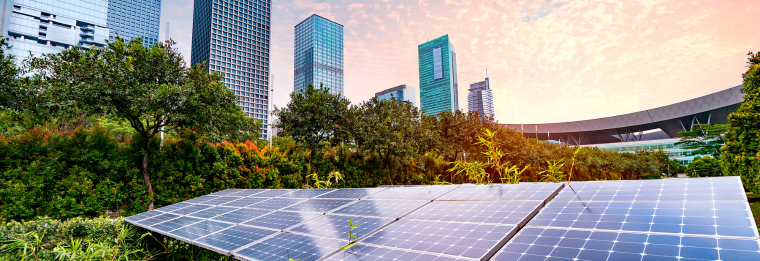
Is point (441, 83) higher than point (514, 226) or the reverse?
higher

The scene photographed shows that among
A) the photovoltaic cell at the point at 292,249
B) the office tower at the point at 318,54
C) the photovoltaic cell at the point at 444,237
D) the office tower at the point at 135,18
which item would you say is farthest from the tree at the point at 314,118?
the office tower at the point at 135,18

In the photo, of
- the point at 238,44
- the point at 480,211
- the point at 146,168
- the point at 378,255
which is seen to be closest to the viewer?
the point at 378,255

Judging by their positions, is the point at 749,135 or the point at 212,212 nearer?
the point at 212,212

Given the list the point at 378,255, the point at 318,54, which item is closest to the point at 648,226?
the point at 378,255

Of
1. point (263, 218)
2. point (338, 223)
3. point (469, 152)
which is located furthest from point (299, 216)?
point (469, 152)

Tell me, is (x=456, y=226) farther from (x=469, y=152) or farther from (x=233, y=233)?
(x=469, y=152)

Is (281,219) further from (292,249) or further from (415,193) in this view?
(415,193)
